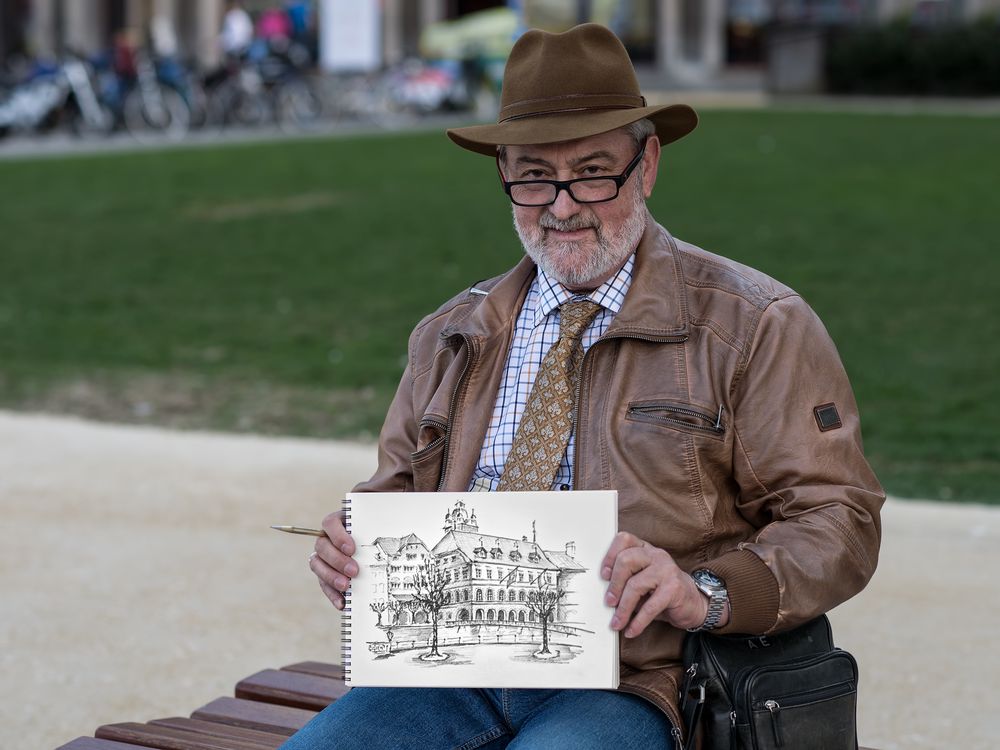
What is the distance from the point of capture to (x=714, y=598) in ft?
8.09

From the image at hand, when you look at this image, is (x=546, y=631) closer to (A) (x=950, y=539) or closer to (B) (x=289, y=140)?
(A) (x=950, y=539)

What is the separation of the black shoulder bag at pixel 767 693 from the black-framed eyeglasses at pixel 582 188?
793 millimetres

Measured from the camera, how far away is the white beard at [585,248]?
2803 millimetres

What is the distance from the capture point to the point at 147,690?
4.36 metres

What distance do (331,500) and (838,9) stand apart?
36.9 metres

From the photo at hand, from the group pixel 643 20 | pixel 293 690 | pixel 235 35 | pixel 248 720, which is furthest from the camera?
pixel 643 20

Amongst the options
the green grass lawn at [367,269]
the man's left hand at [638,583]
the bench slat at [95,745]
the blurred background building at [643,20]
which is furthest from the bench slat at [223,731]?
the blurred background building at [643,20]

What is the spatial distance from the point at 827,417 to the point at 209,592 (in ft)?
9.74

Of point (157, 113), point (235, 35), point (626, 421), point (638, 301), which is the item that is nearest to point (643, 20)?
point (235, 35)

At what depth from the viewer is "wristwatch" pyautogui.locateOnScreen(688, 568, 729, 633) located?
8.09 feet

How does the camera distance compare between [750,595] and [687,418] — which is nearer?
[750,595]

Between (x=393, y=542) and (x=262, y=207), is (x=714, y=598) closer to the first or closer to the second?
(x=393, y=542)

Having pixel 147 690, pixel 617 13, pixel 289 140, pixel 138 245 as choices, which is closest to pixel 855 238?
pixel 138 245

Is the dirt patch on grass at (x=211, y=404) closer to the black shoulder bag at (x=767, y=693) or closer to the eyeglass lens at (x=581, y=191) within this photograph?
the eyeglass lens at (x=581, y=191)
